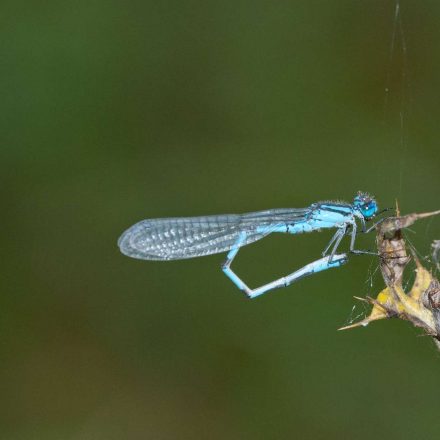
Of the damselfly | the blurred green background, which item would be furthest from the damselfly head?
the blurred green background

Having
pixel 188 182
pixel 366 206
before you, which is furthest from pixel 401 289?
pixel 188 182

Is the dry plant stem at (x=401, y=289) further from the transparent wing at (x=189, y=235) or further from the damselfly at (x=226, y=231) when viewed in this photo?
the transparent wing at (x=189, y=235)

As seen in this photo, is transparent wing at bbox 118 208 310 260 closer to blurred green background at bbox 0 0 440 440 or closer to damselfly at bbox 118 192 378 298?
damselfly at bbox 118 192 378 298

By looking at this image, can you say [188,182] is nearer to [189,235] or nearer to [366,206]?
[189,235]

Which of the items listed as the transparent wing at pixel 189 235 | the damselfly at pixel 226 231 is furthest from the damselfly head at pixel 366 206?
the transparent wing at pixel 189 235

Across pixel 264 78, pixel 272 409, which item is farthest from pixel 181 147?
pixel 272 409

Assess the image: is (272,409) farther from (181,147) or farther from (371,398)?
(181,147)
